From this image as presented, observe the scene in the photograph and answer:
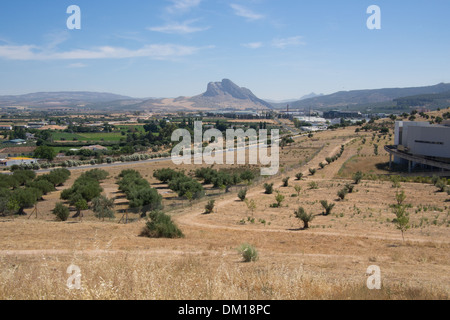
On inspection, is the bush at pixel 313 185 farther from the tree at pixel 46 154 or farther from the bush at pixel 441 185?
the tree at pixel 46 154

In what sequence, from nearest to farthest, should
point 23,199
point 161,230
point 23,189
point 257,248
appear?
point 257,248 → point 161,230 → point 23,199 → point 23,189

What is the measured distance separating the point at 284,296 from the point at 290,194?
84.8 feet

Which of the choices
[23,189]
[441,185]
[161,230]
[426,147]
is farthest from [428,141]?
[23,189]

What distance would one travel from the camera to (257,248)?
13117mm

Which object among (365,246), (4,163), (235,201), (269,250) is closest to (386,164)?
(235,201)

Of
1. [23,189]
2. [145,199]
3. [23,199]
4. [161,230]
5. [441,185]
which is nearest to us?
[161,230]

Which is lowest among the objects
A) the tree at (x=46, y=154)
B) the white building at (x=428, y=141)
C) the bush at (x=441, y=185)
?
the tree at (x=46, y=154)

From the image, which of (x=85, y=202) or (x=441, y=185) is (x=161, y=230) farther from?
(x=441, y=185)

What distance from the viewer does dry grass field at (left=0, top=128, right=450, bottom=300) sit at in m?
5.54

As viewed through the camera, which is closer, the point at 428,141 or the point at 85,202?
the point at 85,202

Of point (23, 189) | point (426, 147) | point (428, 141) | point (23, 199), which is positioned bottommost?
point (23, 199)

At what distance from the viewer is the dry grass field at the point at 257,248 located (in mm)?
5543

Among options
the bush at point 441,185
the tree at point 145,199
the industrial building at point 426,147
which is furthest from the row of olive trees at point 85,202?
the industrial building at point 426,147
